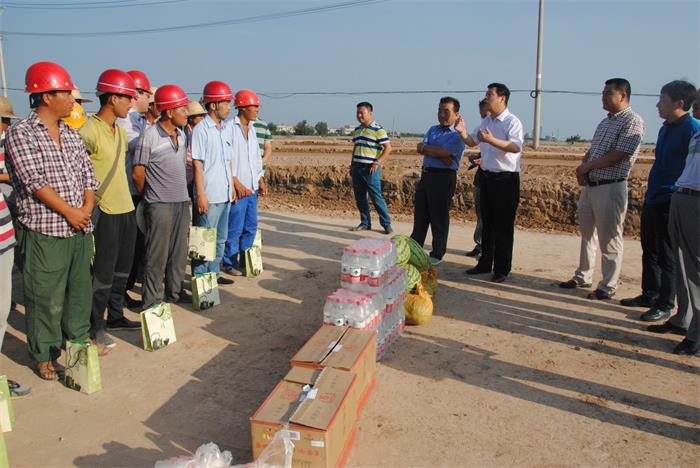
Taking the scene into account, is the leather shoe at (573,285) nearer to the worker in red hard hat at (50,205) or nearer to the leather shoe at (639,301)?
the leather shoe at (639,301)

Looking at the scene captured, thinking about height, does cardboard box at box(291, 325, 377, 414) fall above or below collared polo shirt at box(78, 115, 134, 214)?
below

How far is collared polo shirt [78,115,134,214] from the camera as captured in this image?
4262 mm

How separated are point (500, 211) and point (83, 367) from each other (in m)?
4.81

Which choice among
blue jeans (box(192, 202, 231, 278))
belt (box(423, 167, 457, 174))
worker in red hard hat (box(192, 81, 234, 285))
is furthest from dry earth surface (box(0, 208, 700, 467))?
belt (box(423, 167, 457, 174))

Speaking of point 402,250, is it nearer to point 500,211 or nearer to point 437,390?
point 500,211

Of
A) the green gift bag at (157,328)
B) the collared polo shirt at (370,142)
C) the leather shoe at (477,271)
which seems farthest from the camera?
the collared polo shirt at (370,142)

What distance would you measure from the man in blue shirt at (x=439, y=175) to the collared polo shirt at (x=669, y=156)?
235 cm

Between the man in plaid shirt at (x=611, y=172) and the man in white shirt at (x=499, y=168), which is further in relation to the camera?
the man in white shirt at (x=499, y=168)

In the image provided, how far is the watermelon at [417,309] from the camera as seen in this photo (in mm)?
5309

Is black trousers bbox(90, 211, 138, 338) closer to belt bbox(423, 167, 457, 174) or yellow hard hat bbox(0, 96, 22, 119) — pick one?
yellow hard hat bbox(0, 96, 22, 119)

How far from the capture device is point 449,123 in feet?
22.8

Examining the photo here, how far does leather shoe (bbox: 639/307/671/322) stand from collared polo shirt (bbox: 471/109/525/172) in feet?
7.10

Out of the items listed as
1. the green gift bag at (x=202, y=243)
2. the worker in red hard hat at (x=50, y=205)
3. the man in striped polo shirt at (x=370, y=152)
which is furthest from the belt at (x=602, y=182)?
the worker in red hard hat at (x=50, y=205)

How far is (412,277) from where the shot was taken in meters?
5.72
